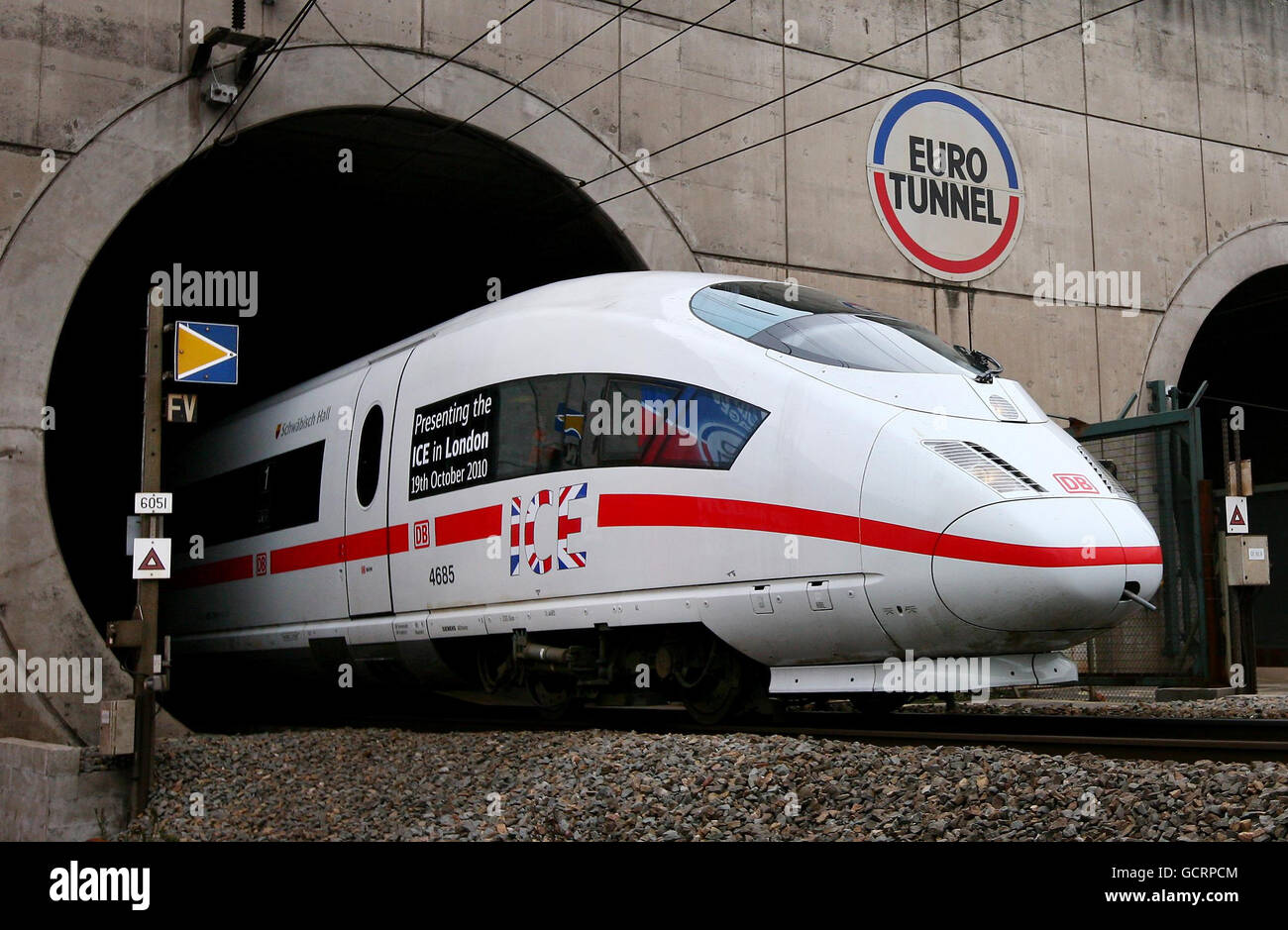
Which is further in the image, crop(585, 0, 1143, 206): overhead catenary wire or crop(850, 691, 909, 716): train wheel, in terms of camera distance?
crop(585, 0, 1143, 206): overhead catenary wire

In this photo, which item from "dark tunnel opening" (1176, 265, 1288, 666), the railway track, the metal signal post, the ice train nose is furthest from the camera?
"dark tunnel opening" (1176, 265, 1288, 666)

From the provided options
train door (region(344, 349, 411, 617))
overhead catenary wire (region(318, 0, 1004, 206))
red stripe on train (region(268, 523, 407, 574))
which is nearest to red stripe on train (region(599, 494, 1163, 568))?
red stripe on train (region(268, 523, 407, 574))

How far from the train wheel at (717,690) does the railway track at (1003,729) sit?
0.10 m

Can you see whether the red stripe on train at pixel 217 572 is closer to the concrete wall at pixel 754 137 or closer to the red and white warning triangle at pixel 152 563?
the concrete wall at pixel 754 137

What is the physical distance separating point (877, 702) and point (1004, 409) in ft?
8.27

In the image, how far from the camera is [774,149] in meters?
15.5

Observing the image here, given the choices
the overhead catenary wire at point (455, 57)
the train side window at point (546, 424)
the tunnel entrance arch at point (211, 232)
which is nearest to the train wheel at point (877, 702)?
the train side window at point (546, 424)

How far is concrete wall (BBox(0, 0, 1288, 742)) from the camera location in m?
11.5

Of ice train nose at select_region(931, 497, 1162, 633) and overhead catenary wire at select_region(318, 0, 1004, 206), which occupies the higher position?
overhead catenary wire at select_region(318, 0, 1004, 206)

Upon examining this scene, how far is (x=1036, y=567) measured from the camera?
707cm

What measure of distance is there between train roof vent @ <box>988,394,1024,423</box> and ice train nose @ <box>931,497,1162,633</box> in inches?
Answer: 36.2

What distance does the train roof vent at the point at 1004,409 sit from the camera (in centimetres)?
814

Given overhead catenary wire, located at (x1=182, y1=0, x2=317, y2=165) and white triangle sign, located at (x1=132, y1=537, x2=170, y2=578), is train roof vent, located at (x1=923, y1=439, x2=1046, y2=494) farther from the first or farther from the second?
overhead catenary wire, located at (x1=182, y1=0, x2=317, y2=165)
